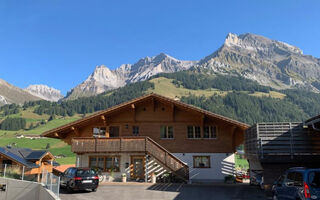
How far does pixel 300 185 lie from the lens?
920 centimetres

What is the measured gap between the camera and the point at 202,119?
25422 millimetres

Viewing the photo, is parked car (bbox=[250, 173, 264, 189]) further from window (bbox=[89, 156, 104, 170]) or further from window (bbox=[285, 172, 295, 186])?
window (bbox=[89, 156, 104, 170])

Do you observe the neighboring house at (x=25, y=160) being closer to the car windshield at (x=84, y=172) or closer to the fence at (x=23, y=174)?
the fence at (x=23, y=174)

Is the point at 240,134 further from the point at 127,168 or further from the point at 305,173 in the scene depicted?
the point at 305,173

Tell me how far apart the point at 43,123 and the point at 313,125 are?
169m

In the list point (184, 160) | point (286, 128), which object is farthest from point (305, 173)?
point (184, 160)

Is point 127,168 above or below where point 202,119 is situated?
below

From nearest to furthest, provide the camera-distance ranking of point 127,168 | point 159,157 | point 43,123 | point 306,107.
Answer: point 159,157 < point 127,168 < point 43,123 < point 306,107

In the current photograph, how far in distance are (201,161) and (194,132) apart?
2834 millimetres

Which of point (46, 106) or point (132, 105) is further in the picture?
point (46, 106)

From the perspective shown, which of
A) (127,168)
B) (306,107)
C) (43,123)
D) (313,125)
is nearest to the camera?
(313,125)

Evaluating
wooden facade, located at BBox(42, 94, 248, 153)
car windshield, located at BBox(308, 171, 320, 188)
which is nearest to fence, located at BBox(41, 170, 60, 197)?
wooden facade, located at BBox(42, 94, 248, 153)

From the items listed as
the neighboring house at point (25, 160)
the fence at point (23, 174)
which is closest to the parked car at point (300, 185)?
the fence at point (23, 174)

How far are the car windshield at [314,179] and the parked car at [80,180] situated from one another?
494 inches
